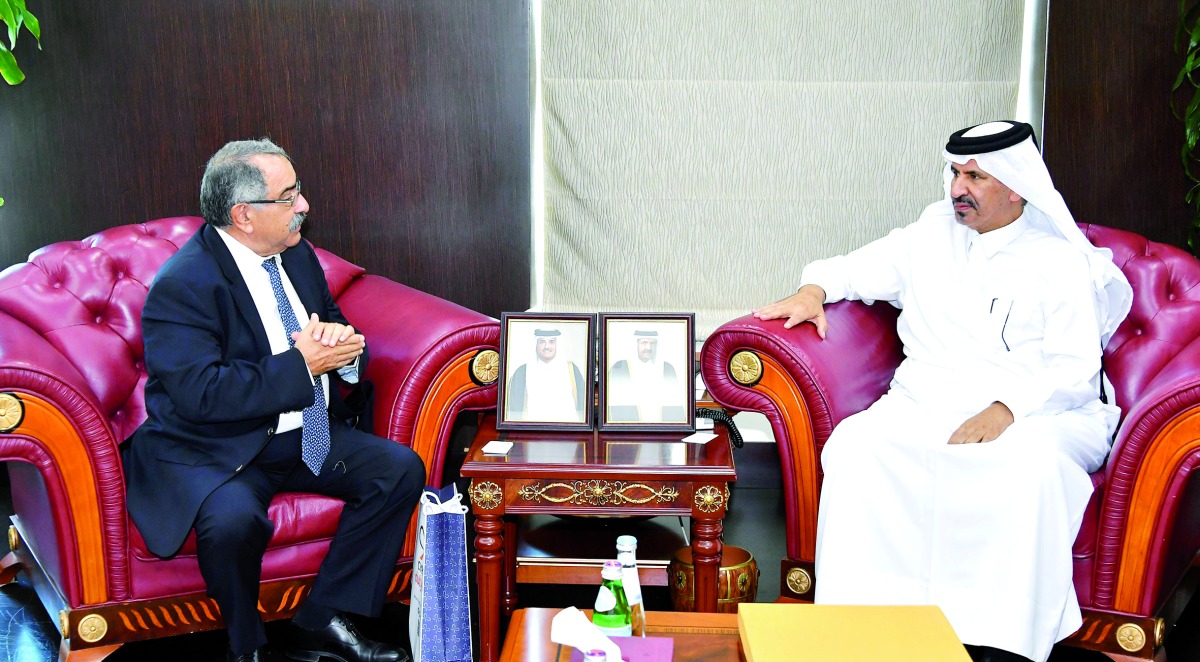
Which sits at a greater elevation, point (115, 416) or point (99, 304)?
point (99, 304)

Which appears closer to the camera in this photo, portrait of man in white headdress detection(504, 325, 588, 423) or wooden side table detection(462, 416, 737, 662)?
wooden side table detection(462, 416, 737, 662)

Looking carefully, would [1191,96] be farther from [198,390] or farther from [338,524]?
[198,390]

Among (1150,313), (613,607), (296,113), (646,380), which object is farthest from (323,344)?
(1150,313)

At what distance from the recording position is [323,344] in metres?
2.66

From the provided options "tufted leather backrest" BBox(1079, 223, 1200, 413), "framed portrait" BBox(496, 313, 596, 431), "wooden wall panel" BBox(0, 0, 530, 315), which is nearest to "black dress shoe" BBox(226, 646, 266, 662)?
"framed portrait" BBox(496, 313, 596, 431)

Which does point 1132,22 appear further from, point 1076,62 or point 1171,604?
point 1171,604

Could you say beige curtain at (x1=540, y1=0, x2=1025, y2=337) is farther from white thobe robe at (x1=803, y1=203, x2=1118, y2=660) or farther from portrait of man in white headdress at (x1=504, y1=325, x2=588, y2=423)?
portrait of man in white headdress at (x1=504, y1=325, x2=588, y2=423)

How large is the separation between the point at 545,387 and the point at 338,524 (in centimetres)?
66

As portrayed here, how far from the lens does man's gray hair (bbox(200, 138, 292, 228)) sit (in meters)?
2.67

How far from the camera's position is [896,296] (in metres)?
3.26

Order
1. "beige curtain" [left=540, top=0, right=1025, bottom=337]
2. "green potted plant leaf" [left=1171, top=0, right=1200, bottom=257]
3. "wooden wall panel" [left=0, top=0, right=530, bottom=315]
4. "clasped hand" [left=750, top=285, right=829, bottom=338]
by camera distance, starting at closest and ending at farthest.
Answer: "clasped hand" [left=750, top=285, right=829, bottom=338] → "green potted plant leaf" [left=1171, top=0, right=1200, bottom=257] → "wooden wall panel" [left=0, top=0, right=530, bottom=315] → "beige curtain" [left=540, top=0, right=1025, bottom=337]

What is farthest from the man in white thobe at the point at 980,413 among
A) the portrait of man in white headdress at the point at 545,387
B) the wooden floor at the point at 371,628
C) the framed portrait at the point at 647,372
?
the portrait of man in white headdress at the point at 545,387

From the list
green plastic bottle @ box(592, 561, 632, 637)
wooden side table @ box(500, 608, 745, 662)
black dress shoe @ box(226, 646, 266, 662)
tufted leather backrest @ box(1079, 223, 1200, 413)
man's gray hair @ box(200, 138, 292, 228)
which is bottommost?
black dress shoe @ box(226, 646, 266, 662)

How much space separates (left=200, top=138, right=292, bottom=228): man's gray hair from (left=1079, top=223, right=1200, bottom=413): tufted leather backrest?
244 centimetres
